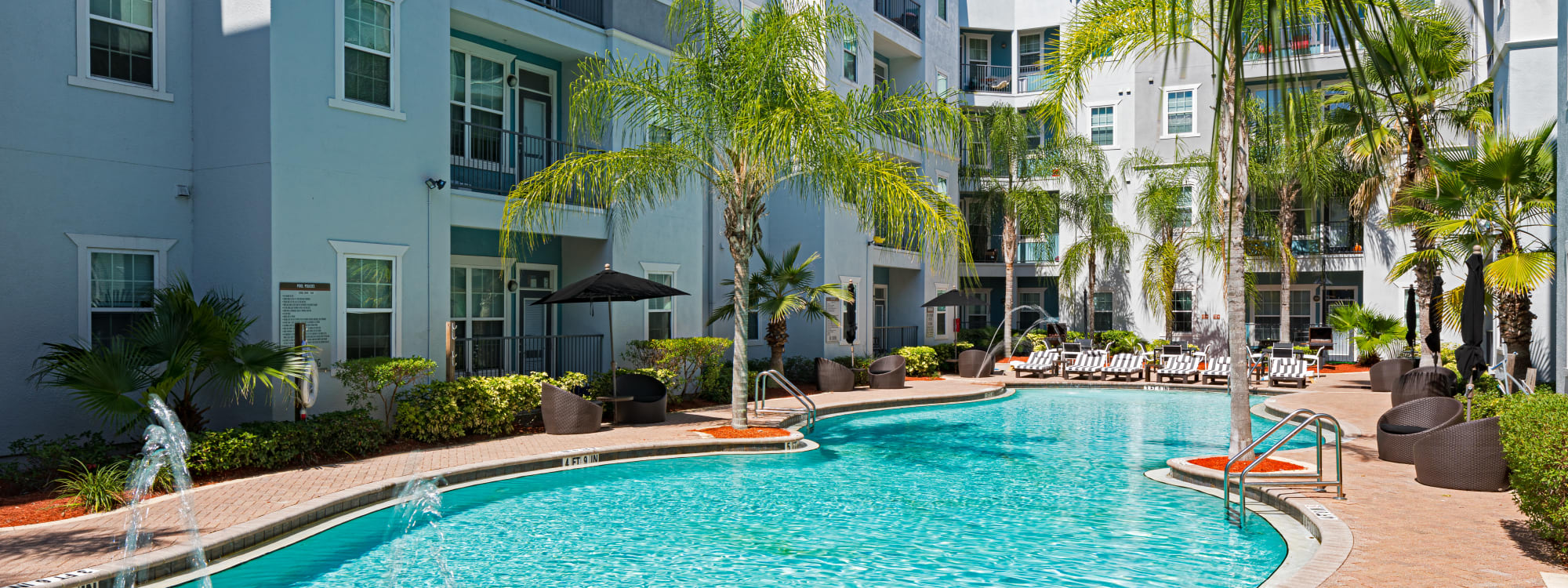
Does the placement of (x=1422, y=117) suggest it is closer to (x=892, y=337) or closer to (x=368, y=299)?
(x=892, y=337)

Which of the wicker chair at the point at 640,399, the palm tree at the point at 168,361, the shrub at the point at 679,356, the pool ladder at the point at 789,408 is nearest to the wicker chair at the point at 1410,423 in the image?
the pool ladder at the point at 789,408

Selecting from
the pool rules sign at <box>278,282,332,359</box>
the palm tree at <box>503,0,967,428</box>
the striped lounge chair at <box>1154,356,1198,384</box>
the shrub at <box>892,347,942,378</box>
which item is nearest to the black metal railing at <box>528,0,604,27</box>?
the palm tree at <box>503,0,967,428</box>

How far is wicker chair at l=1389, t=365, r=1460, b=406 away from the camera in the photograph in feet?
52.6

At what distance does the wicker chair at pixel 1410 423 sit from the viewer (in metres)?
11.6

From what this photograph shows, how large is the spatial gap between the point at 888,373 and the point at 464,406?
36.4ft

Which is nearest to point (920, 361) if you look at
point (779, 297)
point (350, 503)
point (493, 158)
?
point (779, 297)

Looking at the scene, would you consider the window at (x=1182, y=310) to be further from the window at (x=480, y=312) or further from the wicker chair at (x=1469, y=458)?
the window at (x=480, y=312)

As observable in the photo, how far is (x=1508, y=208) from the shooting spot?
1353 centimetres

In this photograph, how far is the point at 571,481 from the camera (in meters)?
11.6

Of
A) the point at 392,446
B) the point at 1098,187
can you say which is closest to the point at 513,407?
the point at 392,446

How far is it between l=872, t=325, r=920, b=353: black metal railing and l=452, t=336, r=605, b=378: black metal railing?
11.2m

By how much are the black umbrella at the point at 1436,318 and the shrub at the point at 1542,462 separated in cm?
933

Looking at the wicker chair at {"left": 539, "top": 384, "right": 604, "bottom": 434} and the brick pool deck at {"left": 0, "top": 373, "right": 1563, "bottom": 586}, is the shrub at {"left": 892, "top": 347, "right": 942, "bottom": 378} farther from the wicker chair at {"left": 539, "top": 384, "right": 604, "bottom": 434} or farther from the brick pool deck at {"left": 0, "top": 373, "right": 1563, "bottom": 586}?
the wicker chair at {"left": 539, "top": 384, "right": 604, "bottom": 434}

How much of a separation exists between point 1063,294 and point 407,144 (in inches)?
969
